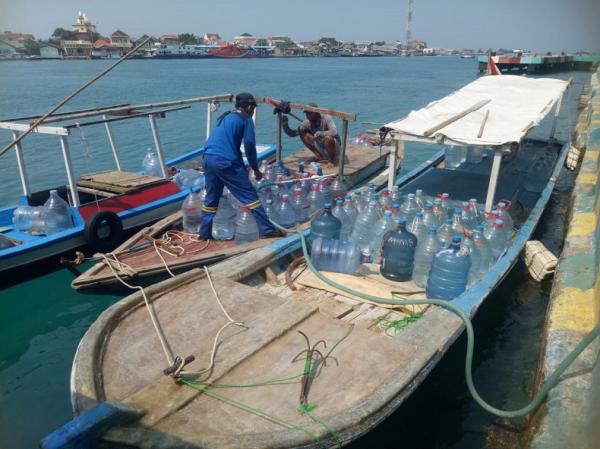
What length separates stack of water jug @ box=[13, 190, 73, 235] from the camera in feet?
23.2

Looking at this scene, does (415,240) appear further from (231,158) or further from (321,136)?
(321,136)

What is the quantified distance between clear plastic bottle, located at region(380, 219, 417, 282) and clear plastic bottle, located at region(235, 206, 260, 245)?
2.16m

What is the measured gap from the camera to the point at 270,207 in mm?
7312

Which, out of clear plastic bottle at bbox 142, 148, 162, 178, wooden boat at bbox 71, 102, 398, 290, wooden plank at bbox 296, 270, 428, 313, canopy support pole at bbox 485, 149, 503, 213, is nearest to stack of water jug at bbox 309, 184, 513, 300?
wooden plank at bbox 296, 270, 428, 313

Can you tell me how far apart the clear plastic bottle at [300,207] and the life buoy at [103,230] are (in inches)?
115

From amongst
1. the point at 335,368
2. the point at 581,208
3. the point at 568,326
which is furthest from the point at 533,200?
the point at 335,368

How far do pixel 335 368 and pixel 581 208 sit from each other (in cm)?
640

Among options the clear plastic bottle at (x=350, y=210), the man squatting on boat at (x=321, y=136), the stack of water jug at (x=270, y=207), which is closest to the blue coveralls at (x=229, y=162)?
the stack of water jug at (x=270, y=207)

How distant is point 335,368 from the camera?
3461 millimetres

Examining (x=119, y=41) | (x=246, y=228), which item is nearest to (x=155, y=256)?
(x=246, y=228)

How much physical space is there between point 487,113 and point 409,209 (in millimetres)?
2104

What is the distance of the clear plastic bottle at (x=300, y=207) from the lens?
751 centimetres

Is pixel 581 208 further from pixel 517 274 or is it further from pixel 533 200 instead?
pixel 517 274

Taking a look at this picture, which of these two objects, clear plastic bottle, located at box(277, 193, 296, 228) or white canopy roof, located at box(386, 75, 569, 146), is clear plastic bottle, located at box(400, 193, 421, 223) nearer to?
white canopy roof, located at box(386, 75, 569, 146)
